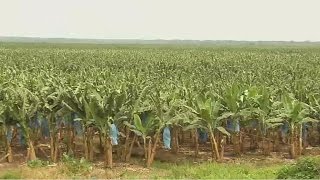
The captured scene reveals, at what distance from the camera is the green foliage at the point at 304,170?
330 inches

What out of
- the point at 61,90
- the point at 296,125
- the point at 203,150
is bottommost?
the point at 203,150

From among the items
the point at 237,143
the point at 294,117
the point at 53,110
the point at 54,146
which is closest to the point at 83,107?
the point at 53,110

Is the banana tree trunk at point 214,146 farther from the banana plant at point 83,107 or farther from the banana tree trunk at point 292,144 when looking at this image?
the banana plant at point 83,107

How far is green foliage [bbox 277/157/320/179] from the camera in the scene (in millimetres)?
8374

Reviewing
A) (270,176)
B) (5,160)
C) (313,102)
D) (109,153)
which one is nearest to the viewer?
(270,176)

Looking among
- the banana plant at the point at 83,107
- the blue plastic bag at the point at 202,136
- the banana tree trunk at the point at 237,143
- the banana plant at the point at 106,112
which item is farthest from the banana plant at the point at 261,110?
the banana plant at the point at 83,107

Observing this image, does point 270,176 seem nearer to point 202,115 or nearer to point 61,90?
point 202,115

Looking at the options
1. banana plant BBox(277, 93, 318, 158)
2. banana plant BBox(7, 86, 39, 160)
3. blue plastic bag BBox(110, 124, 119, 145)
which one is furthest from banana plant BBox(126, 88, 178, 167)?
banana plant BBox(277, 93, 318, 158)

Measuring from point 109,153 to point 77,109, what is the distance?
134cm

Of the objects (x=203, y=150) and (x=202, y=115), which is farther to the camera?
(x=203, y=150)

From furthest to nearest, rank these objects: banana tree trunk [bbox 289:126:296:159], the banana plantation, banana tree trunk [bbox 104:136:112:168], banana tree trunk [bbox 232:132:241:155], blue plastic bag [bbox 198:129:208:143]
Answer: blue plastic bag [bbox 198:129:208:143], banana tree trunk [bbox 232:132:241:155], banana tree trunk [bbox 289:126:296:159], the banana plantation, banana tree trunk [bbox 104:136:112:168]

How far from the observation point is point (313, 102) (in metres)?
12.1

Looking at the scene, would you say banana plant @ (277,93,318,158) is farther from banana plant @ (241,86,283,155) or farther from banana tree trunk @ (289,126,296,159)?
banana plant @ (241,86,283,155)

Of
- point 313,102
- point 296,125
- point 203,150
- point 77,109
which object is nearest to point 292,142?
point 296,125
